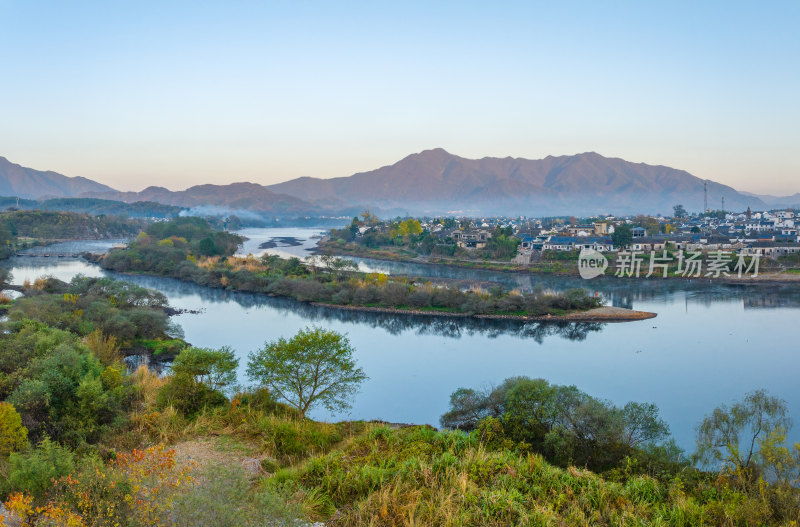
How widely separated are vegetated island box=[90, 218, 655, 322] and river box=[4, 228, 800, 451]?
56 centimetres

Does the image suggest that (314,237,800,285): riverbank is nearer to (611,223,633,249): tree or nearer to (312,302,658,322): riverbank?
(611,223,633,249): tree

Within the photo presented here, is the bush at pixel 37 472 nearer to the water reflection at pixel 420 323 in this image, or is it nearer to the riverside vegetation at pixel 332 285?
the water reflection at pixel 420 323

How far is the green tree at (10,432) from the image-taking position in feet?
9.66

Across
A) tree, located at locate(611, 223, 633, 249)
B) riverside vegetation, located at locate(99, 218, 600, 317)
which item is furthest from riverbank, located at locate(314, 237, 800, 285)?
riverside vegetation, located at locate(99, 218, 600, 317)

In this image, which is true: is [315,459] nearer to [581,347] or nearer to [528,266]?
[581,347]

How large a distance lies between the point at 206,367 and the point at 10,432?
1.92 meters

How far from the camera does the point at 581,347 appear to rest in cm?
1135

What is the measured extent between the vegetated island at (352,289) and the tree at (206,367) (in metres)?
9.72

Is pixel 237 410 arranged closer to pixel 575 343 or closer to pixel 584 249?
pixel 575 343

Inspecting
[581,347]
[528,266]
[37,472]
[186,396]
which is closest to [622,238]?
[528,266]

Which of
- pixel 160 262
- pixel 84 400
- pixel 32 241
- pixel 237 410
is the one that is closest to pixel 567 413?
pixel 237 410

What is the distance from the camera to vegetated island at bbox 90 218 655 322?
14133 mm

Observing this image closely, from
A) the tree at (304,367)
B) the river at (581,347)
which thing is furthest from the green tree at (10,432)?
the river at (581,347)

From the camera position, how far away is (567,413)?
4.92 metres
